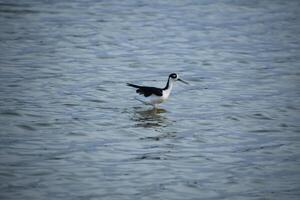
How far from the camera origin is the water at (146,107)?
510 inches

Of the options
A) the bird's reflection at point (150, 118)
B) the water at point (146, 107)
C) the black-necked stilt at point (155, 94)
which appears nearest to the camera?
the water at point (146, 107)

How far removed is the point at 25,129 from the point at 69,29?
11894 mm

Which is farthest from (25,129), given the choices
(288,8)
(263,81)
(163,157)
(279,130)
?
(288,8)

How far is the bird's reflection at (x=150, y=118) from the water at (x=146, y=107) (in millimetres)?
73

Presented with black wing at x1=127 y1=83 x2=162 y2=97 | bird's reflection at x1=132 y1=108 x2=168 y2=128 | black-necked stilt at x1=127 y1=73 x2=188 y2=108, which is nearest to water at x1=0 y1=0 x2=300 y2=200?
bird's reflection at x1=132 y1=108 x2=168 y2=128

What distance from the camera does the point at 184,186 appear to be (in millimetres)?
12656

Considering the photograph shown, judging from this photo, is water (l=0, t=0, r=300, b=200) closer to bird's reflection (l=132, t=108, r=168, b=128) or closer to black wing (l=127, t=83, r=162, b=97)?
bird's reflection (l=132, t=108, r=168, b=128)

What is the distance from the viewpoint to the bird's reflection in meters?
17.1

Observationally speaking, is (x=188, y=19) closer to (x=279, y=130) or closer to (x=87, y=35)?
(x=87, y=35)

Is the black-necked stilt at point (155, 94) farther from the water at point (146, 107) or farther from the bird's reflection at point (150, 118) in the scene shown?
the water at point (146, 107)

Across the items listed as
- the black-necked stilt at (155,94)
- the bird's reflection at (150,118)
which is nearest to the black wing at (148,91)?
the black-necked stilt at (155,94)

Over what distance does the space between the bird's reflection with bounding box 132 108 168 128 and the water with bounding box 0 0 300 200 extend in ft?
0.24

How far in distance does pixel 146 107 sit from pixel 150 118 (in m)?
1.15

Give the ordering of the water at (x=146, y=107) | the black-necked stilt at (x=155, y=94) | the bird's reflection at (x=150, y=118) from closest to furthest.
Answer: the water at (x=146, y=107) < the bird's reflection at (x=150, y=118) < the black-necked stilt at (x=155, y=94)
